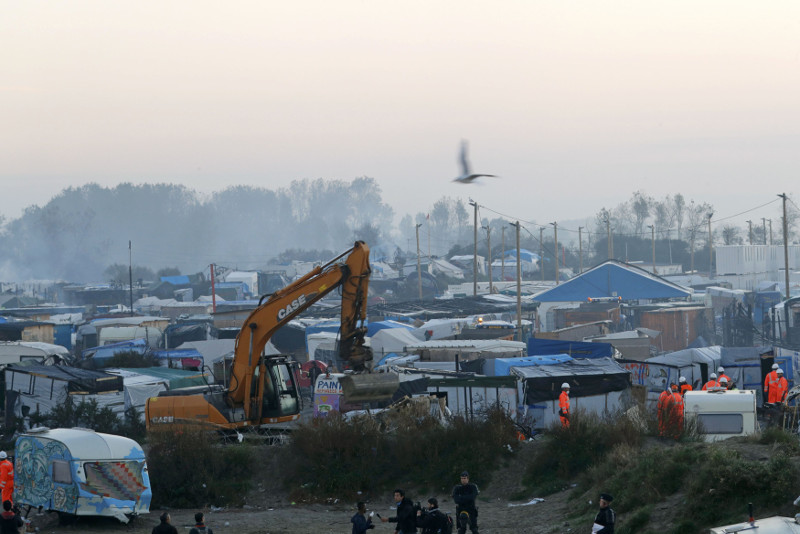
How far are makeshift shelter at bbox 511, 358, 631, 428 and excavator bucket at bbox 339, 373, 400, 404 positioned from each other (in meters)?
4.25

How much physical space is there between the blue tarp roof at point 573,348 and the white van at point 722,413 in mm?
11515

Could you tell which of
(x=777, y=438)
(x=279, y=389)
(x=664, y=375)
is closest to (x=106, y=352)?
(x=279, y=389)

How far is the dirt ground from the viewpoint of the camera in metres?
13.8

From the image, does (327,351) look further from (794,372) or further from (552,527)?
(552,527)

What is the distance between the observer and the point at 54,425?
20828 millimetres

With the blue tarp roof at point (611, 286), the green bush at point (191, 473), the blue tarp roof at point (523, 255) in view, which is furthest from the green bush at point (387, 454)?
the blue tarp roof at point (523, 255)

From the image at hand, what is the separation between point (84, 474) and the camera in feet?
44.3

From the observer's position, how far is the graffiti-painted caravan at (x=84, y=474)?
44.3ft

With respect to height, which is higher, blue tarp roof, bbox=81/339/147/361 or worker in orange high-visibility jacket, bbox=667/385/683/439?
blue tarp roof, bbox=81/339/147/361

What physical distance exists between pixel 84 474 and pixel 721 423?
10.3m

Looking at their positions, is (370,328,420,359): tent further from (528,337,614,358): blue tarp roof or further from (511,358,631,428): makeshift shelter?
(511,358,631,428): makeshift shelter

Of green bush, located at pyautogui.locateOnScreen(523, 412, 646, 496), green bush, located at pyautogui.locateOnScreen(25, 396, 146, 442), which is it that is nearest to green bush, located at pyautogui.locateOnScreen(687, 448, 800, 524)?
green bush, located at pyautogui.locateOnScreen(523, 412, 646, 496)

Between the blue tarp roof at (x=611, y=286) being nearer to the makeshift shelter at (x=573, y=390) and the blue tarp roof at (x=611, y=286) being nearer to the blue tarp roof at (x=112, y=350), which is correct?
the blue tarp roof at (x=112, y=350)

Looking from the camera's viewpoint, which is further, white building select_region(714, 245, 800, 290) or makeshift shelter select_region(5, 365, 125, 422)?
white building select_region(714, 245, 800, 290)
